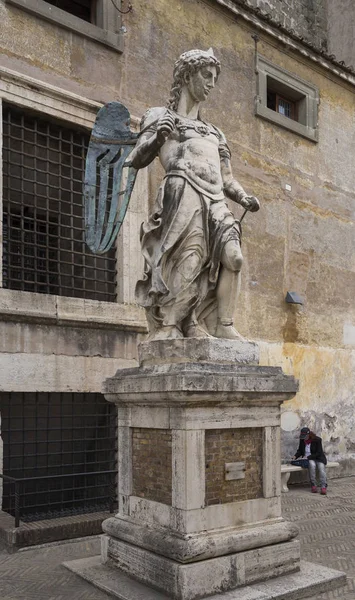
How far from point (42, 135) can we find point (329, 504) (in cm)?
717

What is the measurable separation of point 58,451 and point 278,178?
683 cm

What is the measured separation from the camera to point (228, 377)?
17.3 feet

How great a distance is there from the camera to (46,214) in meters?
9.45

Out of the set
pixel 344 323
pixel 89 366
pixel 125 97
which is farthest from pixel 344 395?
pixel 125 97

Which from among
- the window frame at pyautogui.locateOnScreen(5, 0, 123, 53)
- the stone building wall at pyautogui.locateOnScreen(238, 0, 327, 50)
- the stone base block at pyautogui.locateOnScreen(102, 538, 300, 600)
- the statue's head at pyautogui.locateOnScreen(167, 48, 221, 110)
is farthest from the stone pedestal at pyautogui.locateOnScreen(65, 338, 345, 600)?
the stone building wall at pyautogui.locateOnScreen(238, 0, 327, 50)

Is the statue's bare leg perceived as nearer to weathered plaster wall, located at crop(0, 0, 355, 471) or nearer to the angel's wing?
the angel's wing

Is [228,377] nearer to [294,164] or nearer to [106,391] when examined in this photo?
[106,391]

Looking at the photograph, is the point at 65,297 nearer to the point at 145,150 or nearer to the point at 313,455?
the point at 145,150

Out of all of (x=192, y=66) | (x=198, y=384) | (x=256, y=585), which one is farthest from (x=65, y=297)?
(x=256, y=585)

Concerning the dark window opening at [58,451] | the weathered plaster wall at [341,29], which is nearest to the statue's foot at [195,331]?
the dark window opening at [58,451]

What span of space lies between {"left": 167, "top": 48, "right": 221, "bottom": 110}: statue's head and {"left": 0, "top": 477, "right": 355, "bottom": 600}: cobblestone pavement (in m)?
4.69

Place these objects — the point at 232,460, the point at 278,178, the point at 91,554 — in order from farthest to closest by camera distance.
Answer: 1. the point at 278,178
2. the point at 91,554
3. the point at 232,460

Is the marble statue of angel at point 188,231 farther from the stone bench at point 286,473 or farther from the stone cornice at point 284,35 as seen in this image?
the stone cornice at point 284,35

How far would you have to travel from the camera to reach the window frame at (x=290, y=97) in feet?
40.6
